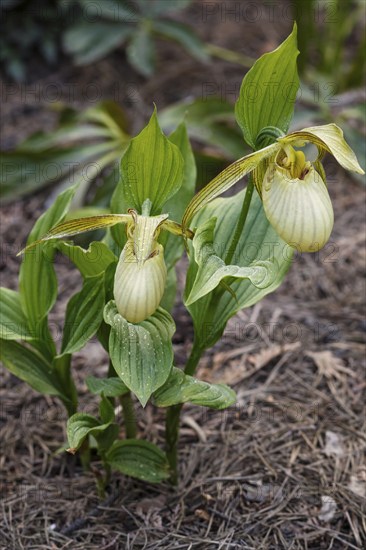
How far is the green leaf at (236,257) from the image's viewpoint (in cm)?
131

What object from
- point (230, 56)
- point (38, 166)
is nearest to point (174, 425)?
point (38, 166)

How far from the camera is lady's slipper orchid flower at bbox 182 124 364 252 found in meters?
1.08

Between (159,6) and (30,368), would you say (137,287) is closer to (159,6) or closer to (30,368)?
(30,368)

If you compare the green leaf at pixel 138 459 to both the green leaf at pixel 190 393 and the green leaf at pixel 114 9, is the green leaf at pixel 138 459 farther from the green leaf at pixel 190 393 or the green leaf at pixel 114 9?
the green leaf at pixel 114 9

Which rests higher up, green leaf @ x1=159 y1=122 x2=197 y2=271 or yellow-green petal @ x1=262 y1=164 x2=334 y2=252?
yellow-green petal @ x1=262 y1=164 x2=334 y2=252

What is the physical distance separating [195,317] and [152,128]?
38cm

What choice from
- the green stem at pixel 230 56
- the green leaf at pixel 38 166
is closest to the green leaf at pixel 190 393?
the green leaf at pixel 38 166

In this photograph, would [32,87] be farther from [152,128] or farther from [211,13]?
[152,128]

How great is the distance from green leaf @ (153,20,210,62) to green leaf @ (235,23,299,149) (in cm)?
148

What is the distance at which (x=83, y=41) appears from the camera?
2607 mm

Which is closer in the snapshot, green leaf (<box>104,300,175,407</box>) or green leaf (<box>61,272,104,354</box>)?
green leaf (<box>104,300,175,407</box>)

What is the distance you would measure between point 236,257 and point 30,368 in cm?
49

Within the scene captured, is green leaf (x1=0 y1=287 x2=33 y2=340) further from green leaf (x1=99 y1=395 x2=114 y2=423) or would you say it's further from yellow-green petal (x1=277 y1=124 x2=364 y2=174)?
yellow-green petal (x1=277 y1=124 x2=364 y2=174)

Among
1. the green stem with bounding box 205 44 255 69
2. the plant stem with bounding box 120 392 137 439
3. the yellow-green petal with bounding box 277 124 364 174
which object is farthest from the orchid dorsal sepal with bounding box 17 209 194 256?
the green stem with bounding box 205 44 255 69
